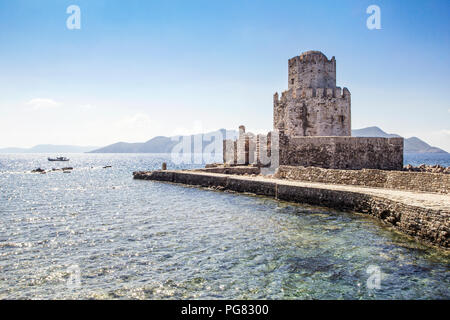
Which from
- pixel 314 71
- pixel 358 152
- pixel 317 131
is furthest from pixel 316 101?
pixel 358 152

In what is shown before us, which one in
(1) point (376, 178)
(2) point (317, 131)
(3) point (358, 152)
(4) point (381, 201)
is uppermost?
(2) point (317, 131)

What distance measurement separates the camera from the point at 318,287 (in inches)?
286

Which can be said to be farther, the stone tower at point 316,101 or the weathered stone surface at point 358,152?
the stone tower at point 316,101

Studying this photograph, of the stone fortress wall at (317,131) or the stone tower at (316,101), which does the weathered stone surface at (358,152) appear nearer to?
the stone fortress wall at (317,131)

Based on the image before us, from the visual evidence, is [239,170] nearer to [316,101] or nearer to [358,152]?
[316,101]

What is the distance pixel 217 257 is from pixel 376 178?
11.6 m

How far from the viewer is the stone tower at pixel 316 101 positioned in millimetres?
26938

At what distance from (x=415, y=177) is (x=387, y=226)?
4153 mm

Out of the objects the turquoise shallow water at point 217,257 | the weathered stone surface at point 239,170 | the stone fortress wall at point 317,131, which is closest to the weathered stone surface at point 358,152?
the stone fortress wall at point 317,131

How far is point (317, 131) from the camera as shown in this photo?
2714 cm

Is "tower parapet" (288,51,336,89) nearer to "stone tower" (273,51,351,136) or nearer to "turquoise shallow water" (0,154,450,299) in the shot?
"stone tower" (273,51,351,136)

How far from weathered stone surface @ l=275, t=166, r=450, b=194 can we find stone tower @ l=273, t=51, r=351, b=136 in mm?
5868

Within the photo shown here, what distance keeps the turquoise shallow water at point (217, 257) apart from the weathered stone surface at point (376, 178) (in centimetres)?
309
